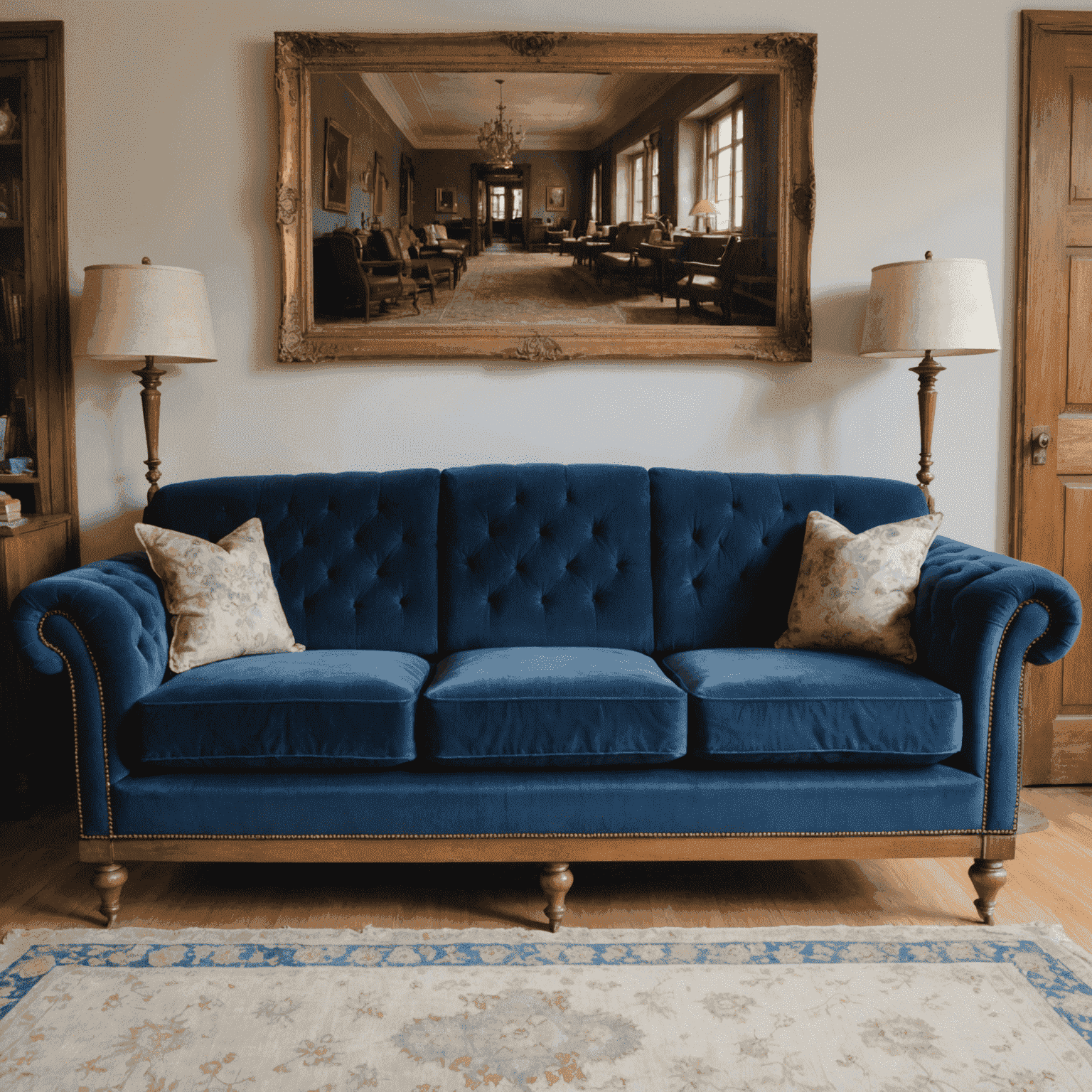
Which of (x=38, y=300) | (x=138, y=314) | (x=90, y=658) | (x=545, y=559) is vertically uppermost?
(x=38, y=300)

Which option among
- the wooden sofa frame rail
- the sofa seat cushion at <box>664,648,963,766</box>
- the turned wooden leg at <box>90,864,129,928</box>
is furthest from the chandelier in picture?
the turned wooden leg at <box>90,864,129,928</box>

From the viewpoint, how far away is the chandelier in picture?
2.96m

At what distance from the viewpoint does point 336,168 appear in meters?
2.95

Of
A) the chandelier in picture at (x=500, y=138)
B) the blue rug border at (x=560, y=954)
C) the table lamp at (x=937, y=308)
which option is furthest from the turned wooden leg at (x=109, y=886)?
the table lamp at (x=937, y=308)

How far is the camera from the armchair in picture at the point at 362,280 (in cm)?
298

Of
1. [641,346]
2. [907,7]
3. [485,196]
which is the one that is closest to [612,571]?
[641,346]

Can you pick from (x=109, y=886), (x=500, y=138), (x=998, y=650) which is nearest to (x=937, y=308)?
(x=998, y=650)

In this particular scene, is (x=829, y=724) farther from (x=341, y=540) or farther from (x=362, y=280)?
(x=362, y=280)

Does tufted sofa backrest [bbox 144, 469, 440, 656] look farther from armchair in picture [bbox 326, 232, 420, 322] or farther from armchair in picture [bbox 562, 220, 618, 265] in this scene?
armchair in picture [bbox 562, 220, 618, 265]

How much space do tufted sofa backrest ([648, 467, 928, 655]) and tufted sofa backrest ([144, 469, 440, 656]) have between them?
0.68 meters

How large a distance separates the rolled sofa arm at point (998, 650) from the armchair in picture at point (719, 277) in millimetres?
1283

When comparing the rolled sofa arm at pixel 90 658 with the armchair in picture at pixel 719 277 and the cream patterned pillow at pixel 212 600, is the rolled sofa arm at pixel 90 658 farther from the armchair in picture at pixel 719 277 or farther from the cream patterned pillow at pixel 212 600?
the armchair in picture at pixel 719 277

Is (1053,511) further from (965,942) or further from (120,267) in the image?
(120,267)

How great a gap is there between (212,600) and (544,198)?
5.48 feet
